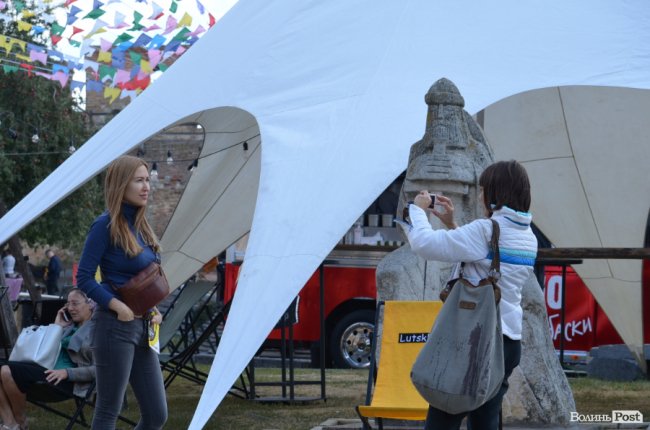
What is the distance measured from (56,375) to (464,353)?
344cm

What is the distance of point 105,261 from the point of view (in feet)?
16.0

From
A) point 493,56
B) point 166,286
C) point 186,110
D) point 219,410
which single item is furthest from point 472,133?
point 219,410

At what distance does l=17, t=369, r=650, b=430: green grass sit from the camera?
8086 millimetres

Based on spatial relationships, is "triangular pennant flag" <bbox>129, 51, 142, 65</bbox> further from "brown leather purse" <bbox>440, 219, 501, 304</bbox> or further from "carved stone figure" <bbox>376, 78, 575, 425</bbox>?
"brown leather purse" <bbox>440, 219, 501, 304</bbox>

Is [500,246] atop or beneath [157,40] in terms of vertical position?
beneath

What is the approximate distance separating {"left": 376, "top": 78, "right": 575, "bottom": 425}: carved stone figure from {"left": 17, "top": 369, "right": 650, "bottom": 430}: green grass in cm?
144

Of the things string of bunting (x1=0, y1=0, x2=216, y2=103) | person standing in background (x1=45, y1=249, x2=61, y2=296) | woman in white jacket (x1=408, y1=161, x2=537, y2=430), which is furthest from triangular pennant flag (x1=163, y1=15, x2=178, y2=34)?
person standing in background (x1=45, y1=249, x2=61, y2=296)

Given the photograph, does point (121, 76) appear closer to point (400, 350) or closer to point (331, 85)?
point (331, 85)

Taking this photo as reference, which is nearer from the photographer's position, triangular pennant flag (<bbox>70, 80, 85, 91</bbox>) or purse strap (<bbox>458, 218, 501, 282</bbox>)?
purse strap (<bbox>458, 218, 501, 282</bbox>)

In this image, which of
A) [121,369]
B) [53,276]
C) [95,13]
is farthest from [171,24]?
[53,276]

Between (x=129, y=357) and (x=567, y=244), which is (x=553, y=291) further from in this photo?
(x=129, y=357)

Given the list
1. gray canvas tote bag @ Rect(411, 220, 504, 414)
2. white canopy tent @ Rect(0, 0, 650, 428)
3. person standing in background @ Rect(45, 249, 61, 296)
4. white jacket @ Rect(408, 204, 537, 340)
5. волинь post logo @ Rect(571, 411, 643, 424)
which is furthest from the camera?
person standing in background @ Rect(45, 249, 61, 296)

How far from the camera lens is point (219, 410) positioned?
8867 mm

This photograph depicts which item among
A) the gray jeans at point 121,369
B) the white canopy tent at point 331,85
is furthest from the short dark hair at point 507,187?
the white canopy tent at point 331,85
